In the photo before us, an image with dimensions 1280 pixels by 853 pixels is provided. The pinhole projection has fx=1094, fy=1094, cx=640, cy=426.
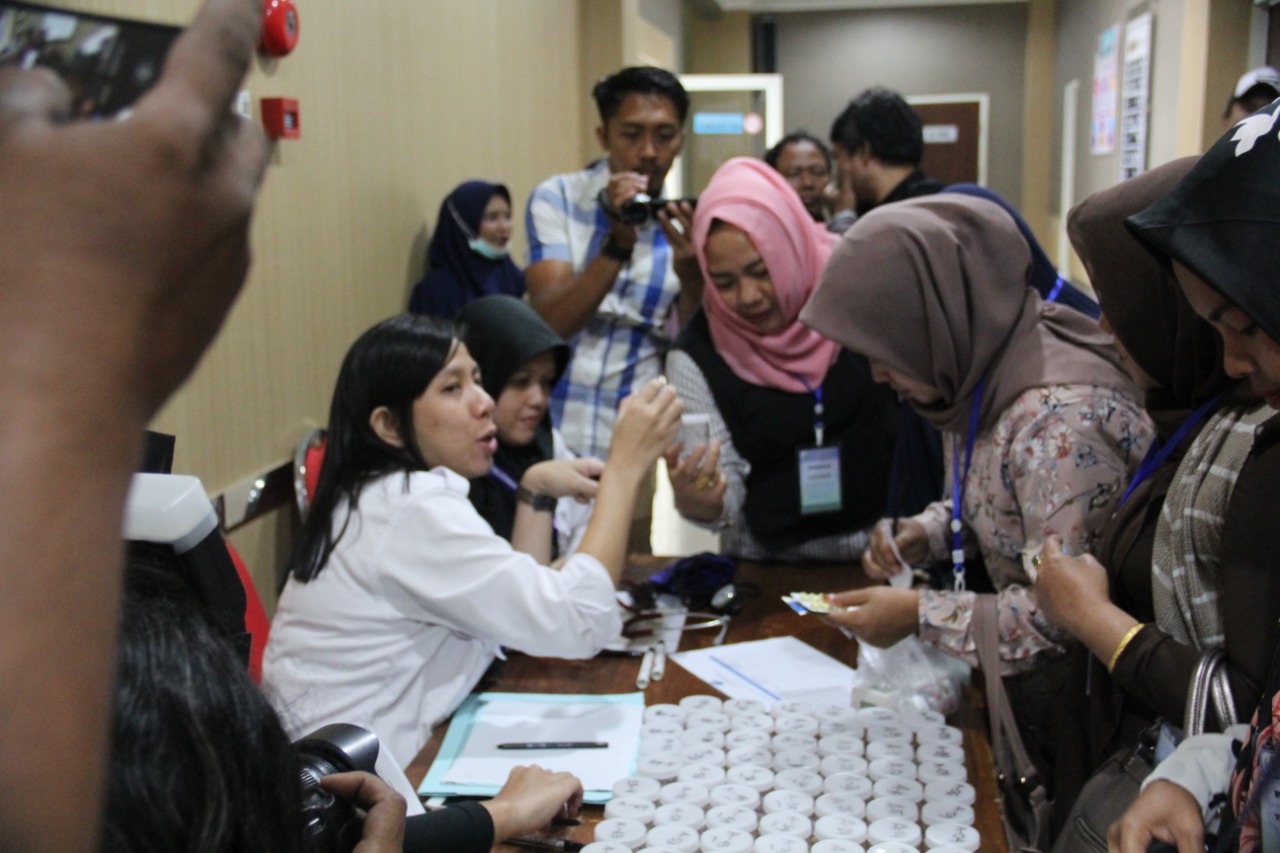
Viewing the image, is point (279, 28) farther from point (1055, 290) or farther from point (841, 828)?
point (841, 828)

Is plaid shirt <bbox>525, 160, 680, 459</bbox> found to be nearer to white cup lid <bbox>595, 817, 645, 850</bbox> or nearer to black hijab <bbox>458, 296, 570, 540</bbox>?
black hijab <bbox>458, 296, 570, 540</bbox>

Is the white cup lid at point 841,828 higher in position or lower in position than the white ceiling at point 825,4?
lower

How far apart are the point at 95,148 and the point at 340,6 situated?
273cm

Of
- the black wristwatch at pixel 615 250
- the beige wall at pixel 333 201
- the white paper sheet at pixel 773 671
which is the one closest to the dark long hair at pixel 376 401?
the beige wall at pixel 333 201

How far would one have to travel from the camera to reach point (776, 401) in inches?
94.9

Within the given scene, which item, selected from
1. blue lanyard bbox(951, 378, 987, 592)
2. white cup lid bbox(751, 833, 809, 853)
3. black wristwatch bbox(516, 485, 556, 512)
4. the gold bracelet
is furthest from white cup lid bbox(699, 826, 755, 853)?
black wristwatch bbox(516, 485, 556, 512)

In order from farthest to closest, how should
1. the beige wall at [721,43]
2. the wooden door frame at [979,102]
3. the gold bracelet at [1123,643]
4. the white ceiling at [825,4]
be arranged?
the wooden door frame at [979,102]
the beige wall at [721,43]
the white ceiling at [825,4]
the gold bracelet at [1123,643]

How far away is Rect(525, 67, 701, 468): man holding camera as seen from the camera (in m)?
3.01

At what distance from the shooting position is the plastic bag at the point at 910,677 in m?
1.68

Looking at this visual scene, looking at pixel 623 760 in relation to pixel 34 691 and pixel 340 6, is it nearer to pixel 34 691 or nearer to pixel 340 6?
pixel 34 691

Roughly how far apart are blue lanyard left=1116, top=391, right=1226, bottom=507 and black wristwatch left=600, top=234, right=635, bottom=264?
Answer: 5.10 feet

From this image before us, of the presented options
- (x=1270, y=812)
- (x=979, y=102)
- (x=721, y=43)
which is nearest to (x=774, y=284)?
(x=1270, y=812)

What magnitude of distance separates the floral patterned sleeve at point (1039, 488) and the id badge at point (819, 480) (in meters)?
0.60

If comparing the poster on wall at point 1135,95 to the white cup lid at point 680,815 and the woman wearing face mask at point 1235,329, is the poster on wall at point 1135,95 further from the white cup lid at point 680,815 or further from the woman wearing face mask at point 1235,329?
the white cup lid at point 680,815
